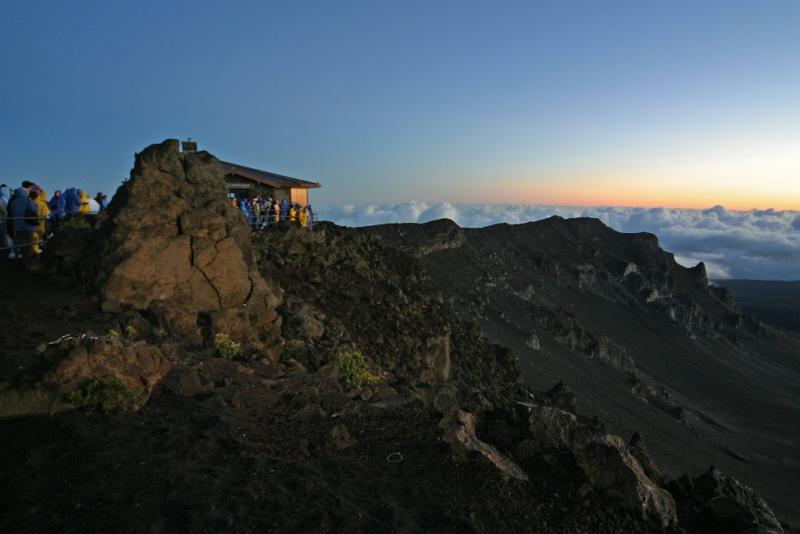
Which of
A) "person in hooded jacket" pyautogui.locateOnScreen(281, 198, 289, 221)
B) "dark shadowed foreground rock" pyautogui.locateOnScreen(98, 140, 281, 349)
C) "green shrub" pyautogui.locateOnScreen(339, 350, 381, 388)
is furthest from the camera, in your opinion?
"person in hooded jacket" pyautogui.locateOnScreen(281, 198, 289, 221)

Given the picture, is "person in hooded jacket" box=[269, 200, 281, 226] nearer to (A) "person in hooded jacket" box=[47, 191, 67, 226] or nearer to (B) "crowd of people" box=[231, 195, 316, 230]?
(B) "crowd of people" box=[231, 195, 316, 230]

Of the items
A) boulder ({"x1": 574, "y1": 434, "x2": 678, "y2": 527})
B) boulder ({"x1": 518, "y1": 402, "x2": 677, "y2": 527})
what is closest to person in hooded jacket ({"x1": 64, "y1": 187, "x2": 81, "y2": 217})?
boulder ({"x1": 518, "y1": 402, "x2": 677, "y2": 527})

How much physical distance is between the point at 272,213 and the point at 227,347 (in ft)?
52.1

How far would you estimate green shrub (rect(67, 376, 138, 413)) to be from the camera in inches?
288

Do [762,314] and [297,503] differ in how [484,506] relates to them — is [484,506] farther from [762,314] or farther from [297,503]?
[762,314]

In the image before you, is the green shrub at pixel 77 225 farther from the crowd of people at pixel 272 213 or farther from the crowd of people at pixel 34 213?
the crowd of people at pixel 272 213

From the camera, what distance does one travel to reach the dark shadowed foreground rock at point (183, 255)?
1233 cm

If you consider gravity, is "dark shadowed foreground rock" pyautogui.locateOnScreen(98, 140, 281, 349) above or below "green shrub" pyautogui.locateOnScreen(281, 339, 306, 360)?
above

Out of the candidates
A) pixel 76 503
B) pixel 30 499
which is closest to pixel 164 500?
pixel 76 503

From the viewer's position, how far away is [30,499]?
218 inches

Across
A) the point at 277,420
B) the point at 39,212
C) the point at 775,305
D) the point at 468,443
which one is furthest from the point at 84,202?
the point at 775,305

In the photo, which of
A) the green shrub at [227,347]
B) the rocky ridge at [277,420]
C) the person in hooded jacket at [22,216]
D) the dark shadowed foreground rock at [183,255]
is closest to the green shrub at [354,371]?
the rocky ridge at [277,420]

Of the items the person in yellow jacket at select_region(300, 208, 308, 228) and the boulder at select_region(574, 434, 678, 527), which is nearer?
the boulder at select_region(574, 434, 678, 527)

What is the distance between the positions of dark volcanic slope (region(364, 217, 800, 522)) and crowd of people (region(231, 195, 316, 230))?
74.6ft
